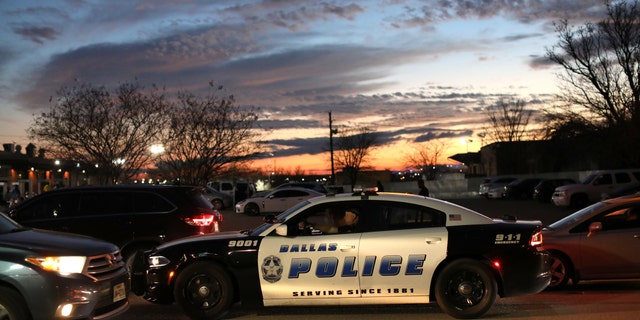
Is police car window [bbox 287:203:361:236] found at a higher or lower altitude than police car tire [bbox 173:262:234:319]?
higher

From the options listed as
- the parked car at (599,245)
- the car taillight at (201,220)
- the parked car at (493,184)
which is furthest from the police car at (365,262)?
the parked car at (493,184)

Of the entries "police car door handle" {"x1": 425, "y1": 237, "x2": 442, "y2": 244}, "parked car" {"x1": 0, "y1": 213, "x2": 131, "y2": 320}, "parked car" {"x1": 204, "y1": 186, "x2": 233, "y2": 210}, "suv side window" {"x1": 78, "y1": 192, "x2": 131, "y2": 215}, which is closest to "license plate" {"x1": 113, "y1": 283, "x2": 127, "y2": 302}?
"parked car" {"x1": 0, "y1": 213, "x2": 131, "y2": 320}

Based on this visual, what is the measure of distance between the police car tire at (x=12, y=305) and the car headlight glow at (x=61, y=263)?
1.13ft

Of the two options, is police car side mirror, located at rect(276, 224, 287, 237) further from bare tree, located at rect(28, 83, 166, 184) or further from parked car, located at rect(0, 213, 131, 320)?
bare tree, located at rect(28, 83, 166, 184)

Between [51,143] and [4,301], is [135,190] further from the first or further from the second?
[51,143]

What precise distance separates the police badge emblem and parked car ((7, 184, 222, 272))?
2985mm

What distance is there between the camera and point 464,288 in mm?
7246

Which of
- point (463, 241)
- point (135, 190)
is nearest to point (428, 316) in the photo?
point (463, 241)

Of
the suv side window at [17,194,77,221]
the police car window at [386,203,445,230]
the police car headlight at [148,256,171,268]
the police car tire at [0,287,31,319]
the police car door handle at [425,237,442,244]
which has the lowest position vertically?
the police car tire at [0,287,31,319]

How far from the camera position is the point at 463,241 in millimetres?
7289

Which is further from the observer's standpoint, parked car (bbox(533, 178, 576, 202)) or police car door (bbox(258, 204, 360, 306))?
parked car (bbox(533, 178, 576, 202))

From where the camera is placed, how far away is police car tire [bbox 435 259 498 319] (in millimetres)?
7234

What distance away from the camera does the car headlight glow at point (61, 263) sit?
5.84 meters

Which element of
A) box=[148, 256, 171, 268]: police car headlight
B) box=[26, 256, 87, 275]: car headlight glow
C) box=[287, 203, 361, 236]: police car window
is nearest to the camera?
box=[26, 256, 87, 275]: car headlight glow
